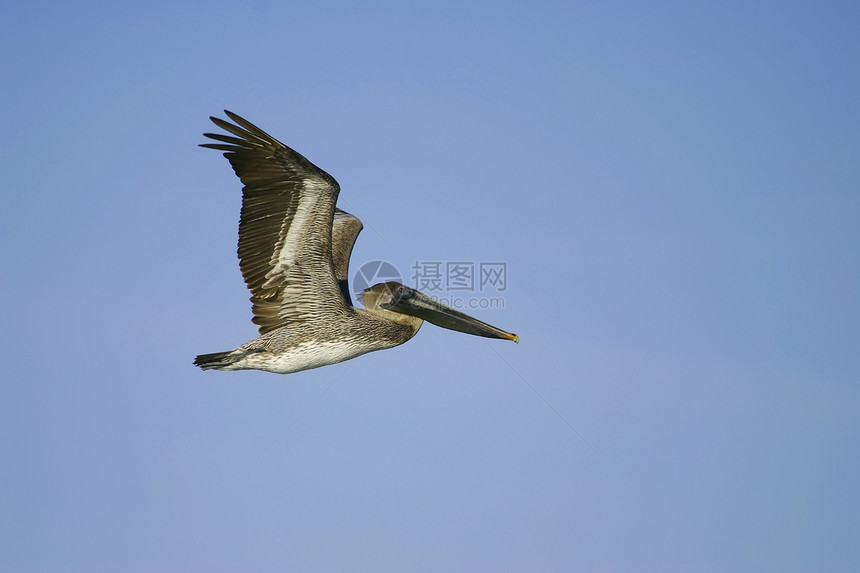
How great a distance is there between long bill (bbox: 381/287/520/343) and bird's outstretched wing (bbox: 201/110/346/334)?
100 centimetres

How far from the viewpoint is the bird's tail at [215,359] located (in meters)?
10.6

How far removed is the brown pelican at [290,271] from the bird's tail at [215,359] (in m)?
0.01

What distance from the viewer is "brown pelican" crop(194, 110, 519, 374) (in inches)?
398

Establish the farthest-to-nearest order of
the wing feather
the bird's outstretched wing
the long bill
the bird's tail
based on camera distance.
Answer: the wing feather
the long bill
the bird's tail
the bird's outstretched wing

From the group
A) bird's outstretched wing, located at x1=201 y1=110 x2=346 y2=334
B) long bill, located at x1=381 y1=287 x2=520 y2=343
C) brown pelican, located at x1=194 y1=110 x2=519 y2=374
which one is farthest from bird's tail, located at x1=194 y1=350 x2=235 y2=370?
long bill, located at x1=381 y1=287 x2=520 y2=343

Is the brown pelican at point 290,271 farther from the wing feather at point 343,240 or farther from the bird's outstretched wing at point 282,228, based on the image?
the wing feather at point 343,240

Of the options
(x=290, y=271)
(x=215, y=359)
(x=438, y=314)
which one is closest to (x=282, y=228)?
(x=290, y=271)

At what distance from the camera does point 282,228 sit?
34.4 ft

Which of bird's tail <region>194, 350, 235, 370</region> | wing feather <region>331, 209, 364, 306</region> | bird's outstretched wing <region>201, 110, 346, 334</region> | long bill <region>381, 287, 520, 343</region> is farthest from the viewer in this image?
wing feather <region>331, 209, 364, 306</region>

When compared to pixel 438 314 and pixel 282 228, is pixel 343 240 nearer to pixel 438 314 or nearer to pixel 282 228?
pixel 438 314

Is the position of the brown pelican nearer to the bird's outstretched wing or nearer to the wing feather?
the bird's outstretched wing

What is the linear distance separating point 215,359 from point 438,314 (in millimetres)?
2787

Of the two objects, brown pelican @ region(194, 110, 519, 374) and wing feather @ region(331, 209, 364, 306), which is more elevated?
wing feather @ region(331, 209, 364, 306)

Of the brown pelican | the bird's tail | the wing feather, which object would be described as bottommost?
the bird's tail
